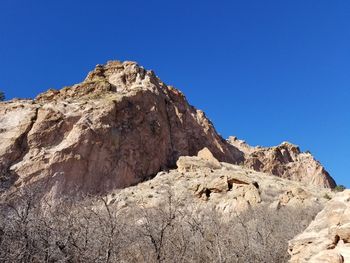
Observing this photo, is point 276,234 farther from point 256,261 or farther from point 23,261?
point 23,261

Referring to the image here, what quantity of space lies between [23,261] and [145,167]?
32.7 m

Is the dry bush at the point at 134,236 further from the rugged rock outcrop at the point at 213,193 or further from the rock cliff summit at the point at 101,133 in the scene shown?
the rock cliff summit at the point at 101,133

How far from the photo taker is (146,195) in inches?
1513

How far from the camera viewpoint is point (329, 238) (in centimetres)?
1185

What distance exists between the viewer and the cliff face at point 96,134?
131 ft

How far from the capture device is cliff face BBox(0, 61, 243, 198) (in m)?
39.8

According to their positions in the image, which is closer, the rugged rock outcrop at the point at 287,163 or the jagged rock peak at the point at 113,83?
the jagged rock peak at the point at 113,83

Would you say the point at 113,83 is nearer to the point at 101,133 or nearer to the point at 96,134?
the point at 101,133

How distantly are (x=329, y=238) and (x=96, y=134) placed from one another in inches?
1326

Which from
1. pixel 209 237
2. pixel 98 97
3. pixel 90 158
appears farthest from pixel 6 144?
pixel 209 237

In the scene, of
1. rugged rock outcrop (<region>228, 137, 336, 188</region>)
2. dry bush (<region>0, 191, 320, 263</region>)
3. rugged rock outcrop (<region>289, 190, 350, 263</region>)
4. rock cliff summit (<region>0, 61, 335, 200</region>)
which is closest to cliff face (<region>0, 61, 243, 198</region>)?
rock cliff summit (<region>0, 61, 335, 200</region>)

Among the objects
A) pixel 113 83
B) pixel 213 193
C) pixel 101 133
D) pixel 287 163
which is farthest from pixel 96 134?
pixel 287 163

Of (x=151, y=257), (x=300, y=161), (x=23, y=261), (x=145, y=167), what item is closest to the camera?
(x=23, y=261)

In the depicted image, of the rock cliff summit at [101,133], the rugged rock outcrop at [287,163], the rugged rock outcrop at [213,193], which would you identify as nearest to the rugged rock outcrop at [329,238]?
the rugged rock outcrop at [213,193]
